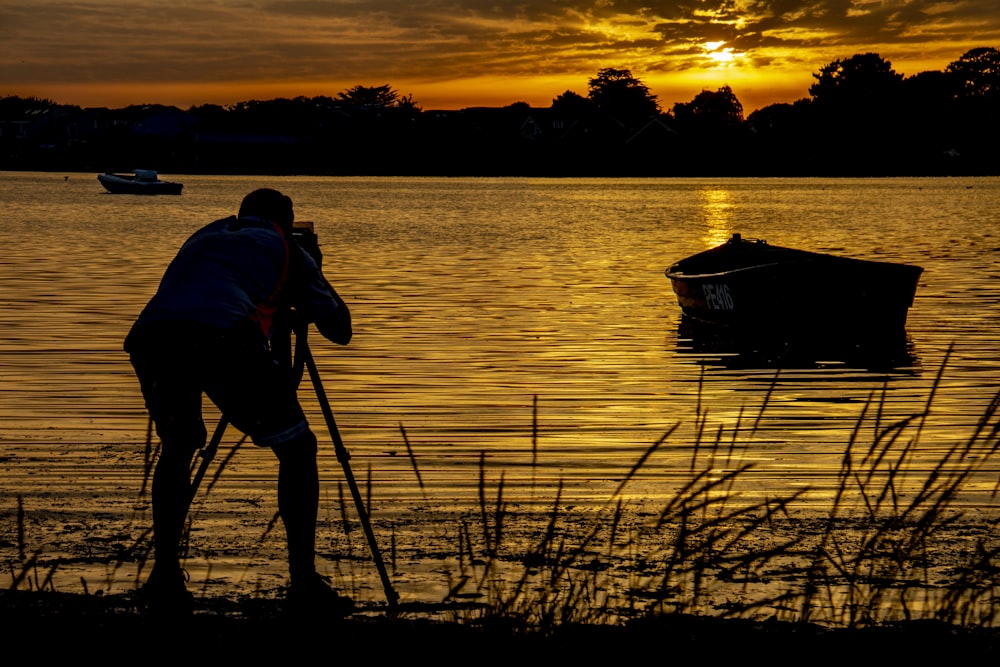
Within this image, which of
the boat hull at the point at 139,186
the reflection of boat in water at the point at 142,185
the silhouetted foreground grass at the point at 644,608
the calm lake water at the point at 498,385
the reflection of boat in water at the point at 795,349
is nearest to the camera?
the silhouetted foreground grass at the point at 644,608

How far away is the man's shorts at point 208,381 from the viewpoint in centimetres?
688

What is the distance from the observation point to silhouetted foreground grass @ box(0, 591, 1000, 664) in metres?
6.15

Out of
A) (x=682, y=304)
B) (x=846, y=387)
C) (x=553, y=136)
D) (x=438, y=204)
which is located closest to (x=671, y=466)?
(x=846, y=387)

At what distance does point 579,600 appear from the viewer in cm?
746

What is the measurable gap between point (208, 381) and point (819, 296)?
19.4 m

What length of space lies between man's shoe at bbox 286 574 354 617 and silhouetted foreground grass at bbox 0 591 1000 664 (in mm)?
365

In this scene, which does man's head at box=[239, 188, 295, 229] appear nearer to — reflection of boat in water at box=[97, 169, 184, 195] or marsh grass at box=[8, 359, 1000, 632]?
marsh grass at box=[8, 359, 1000, 632]

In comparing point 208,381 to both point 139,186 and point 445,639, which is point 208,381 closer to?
point 445,639

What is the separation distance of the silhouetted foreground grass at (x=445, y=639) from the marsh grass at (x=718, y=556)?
0.17 metres

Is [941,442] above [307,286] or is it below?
below

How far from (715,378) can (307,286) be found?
14.3 meters

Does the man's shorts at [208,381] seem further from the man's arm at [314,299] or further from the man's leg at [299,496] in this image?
the man's arm at [314,299]

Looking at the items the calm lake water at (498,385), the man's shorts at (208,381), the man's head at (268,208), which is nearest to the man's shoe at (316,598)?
the man's shorts at (208,381)

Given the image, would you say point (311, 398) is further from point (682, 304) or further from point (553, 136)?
point (553, 136)
